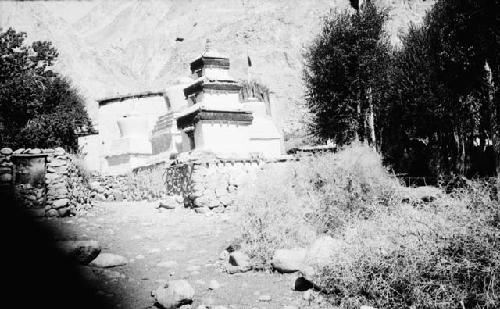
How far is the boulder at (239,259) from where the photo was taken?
7.48m

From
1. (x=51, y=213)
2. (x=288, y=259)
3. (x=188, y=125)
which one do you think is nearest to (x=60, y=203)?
(x=51, y=213)

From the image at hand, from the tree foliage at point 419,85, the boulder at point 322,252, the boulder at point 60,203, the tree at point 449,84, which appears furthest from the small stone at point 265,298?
the tree foliage at point 419,85

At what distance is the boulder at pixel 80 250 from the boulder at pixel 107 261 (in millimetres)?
134

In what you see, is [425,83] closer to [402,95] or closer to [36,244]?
[402,95]

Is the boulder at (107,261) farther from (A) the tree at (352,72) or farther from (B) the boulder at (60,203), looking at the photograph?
(A) the tree at (352,72)

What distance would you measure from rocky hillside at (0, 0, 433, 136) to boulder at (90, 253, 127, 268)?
51.3m

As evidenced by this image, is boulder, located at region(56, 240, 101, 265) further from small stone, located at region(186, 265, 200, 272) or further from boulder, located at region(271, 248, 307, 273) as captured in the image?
boulder, located at region(271, 248, 307, 273)

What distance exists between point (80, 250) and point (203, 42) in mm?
76246

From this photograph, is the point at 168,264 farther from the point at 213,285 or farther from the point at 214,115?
the point at 214,115

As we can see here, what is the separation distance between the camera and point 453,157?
82.3ft

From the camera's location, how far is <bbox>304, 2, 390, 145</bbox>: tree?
23977 millimetres

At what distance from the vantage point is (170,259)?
841cm

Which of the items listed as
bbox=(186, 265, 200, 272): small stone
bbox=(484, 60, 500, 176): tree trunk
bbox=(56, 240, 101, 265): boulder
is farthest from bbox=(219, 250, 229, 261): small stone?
bbox=(484, 60, 500, 176): tree trunk

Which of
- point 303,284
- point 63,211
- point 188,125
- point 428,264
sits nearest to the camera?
point 428,264
